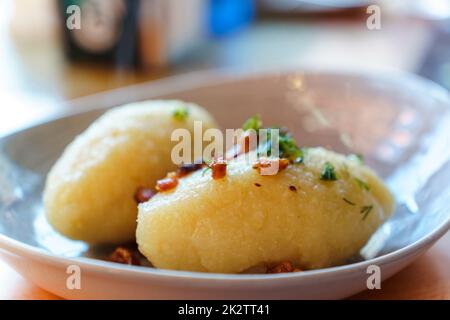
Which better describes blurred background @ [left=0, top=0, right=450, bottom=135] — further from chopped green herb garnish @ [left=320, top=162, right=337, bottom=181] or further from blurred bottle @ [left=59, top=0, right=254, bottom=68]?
chopped green herb garnish @ [left=320, top=162, right=337, bottom=181]

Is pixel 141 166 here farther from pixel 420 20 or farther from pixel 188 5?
pixel 420 20

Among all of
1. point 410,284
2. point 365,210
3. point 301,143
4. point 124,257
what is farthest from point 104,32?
point 410,284

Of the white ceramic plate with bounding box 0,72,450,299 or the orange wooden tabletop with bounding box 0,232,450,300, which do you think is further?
the orange wooden tabletop with bounding box 0,232,450,300

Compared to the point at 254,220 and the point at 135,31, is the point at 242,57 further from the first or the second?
the point at 254,220

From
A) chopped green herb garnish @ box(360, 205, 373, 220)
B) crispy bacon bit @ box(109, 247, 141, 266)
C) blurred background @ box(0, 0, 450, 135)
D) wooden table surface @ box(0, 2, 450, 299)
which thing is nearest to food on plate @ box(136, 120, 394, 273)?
chopped green herb garnish @ box(360, 205, 373, 220)

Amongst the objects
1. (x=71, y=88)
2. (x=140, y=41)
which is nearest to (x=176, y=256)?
(x=71, y=88)
